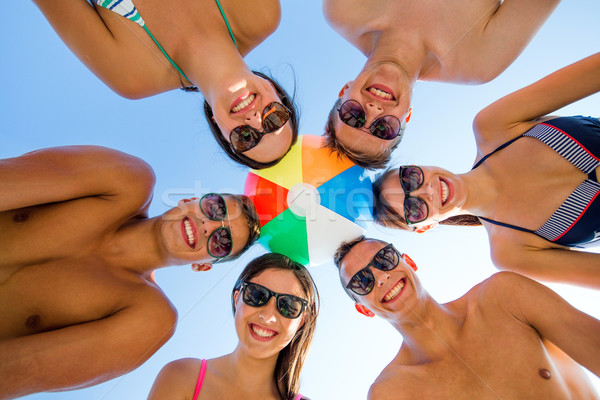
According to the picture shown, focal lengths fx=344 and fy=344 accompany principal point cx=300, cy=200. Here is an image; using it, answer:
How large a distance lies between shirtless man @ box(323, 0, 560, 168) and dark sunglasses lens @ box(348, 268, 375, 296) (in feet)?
3.27

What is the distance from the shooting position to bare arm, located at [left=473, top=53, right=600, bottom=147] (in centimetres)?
268

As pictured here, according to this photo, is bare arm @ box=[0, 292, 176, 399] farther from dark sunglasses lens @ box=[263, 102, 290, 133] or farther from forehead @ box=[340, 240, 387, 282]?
dark sunglasses lens @ box=[263, 102, 290, 133]

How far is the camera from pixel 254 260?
10.8 feet

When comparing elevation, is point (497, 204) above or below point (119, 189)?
below

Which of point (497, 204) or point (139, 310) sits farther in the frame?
point (497, 204)

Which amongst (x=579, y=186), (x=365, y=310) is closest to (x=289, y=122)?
(x=365, y=310)

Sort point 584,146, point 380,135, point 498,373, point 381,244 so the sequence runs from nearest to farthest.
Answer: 1. point 498,373
2. point 584,146
3. point 380,135
4. point 381,244

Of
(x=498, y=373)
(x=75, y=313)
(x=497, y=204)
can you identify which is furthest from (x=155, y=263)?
(x=497, y=204)

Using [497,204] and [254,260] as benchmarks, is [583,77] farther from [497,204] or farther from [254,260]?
[254,260]

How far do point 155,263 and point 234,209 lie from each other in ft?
3.06

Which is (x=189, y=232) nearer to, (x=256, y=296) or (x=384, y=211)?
(x=256, y=296)

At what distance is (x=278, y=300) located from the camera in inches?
112

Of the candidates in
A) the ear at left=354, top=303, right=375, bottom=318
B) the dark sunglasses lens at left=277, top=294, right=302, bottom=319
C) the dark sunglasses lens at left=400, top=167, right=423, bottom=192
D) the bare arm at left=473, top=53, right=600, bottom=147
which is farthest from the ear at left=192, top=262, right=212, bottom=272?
the bare arm at left=473, top=53, right=600, bottom=147

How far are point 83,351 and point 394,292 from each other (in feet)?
8.05
